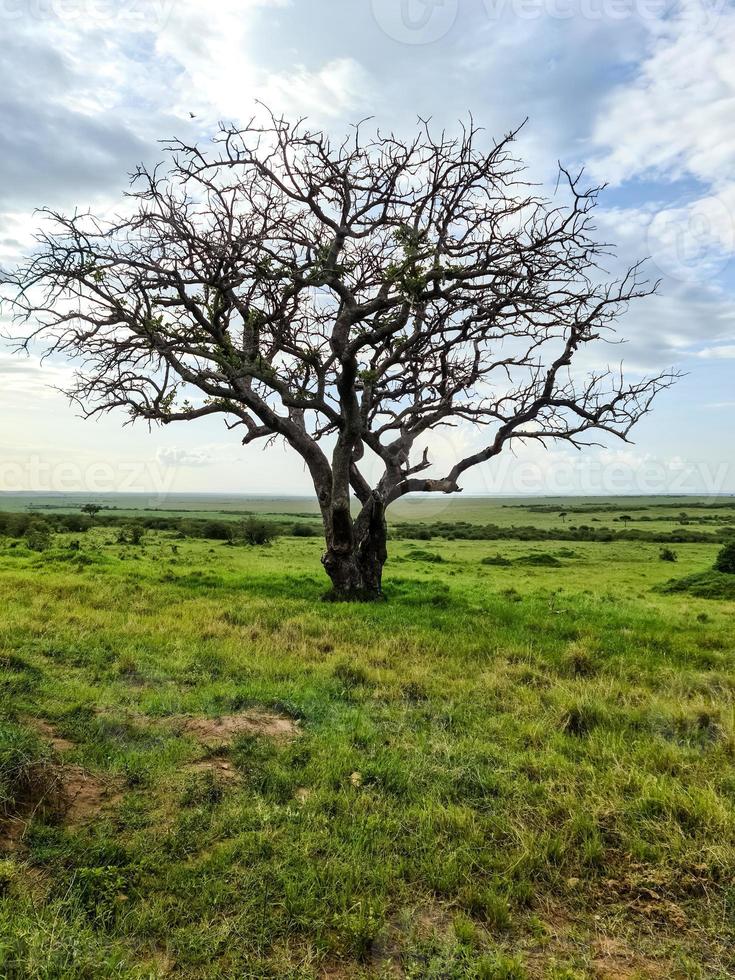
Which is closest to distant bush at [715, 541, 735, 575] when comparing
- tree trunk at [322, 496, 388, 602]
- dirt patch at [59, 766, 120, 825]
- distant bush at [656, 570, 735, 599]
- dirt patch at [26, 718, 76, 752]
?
distant bush at [656, 570, 735, 599]

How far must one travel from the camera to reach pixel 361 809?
17.2 ft

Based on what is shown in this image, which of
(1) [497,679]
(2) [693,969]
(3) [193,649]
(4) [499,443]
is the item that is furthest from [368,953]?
(4) [499,443]

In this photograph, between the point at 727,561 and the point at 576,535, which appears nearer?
the point at 727,561

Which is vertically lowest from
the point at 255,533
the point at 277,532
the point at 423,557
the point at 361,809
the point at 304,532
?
the point at 423,557

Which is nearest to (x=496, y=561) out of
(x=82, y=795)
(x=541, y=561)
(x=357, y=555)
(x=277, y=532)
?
(x=541, y=561)

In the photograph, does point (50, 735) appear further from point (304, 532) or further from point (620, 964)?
point (304, 532)

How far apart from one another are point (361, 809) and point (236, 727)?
2276mm

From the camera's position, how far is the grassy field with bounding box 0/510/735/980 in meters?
3.75

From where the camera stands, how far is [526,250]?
14.9 meters

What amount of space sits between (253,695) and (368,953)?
15.3 ft

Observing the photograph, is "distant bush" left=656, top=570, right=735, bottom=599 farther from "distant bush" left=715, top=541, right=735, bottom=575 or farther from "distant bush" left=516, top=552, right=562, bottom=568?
"distant bush" left=516, top=552, right=562, bottom=568

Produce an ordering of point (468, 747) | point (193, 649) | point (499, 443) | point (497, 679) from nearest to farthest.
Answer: point (468, 747)
point (497, 679)
point (193, 649)
point (499, 443)

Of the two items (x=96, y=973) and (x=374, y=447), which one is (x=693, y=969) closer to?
(x=96, y=973)

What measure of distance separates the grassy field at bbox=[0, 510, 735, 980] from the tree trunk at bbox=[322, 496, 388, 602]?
569 cm
